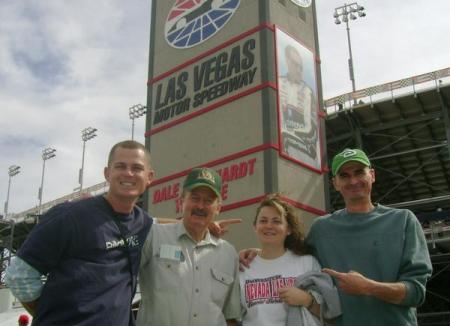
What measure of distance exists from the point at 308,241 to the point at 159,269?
1.16m

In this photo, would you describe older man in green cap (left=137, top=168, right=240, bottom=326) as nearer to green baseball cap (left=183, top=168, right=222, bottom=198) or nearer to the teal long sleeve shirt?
green baseball cap (left=183, top=168, right=222, bottom=198)

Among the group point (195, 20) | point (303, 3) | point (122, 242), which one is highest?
point (303, 3)

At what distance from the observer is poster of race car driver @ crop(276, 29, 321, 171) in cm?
1478

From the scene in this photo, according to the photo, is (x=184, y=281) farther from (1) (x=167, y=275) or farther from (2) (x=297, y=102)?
(2) (x=297, y=102)

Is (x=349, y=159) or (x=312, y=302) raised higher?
(x=349, y=159)

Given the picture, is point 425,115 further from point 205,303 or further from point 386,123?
point 205,303

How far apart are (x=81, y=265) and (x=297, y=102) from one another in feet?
42.6

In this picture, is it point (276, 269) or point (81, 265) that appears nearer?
point (81, 265)

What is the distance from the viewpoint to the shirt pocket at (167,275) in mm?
3506

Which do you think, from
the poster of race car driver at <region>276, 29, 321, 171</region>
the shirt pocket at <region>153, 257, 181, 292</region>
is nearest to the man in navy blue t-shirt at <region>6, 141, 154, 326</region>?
the shirt pocket at <region>153, 257, 181, 292</region>

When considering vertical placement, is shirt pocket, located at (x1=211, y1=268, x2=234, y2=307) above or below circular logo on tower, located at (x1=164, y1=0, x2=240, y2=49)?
below

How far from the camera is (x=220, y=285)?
11.9 feet

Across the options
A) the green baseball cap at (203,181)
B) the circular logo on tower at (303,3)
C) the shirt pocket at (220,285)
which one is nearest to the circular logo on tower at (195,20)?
the circular logo on tower at (303,3)

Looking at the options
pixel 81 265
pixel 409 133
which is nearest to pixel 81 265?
pixel 81 265
